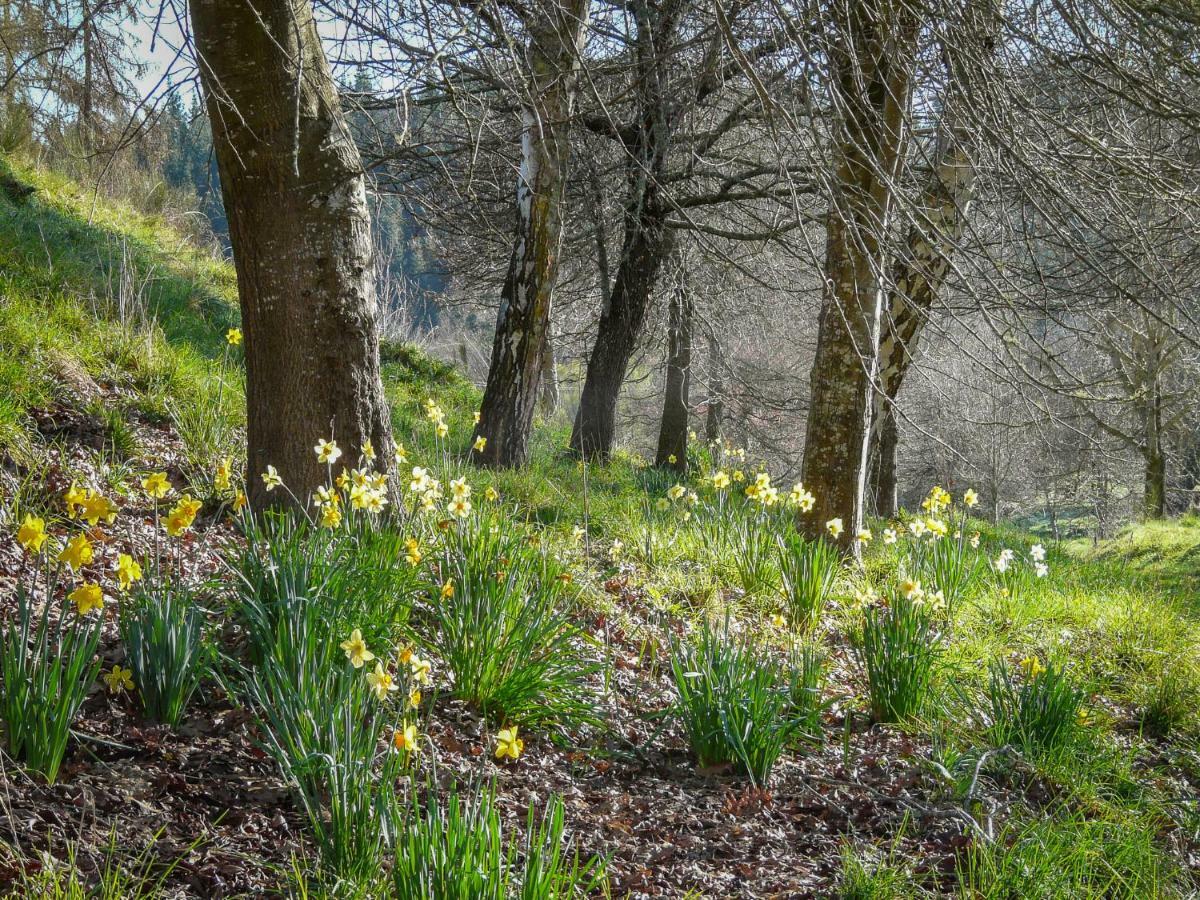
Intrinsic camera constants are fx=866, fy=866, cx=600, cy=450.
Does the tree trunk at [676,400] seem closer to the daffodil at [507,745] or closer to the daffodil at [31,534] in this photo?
the daffodil at [507,745]

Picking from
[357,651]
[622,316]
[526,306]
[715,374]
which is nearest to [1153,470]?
[715,374]

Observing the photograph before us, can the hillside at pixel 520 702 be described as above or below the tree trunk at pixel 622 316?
below

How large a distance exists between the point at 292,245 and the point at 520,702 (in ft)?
6.49

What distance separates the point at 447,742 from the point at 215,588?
3.43 feet

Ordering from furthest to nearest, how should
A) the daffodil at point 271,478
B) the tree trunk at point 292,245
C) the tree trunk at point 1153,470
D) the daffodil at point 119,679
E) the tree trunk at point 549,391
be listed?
the tree trunk at point 549,391, the tree trunk at point 1153,470, the tree trunk at point 292,245, the daffodil at point 271,478, the daffodil at point 119,679

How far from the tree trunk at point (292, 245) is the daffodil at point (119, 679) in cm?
122

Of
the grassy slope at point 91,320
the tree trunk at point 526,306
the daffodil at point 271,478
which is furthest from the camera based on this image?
the tree trunk at point 526,306

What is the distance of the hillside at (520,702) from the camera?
6.34 ft

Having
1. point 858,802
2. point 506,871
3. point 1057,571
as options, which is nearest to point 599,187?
point 1057,571

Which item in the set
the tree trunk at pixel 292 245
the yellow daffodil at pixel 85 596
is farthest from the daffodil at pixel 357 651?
the tree trunk at pixel 292 245

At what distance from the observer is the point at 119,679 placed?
2.32 m

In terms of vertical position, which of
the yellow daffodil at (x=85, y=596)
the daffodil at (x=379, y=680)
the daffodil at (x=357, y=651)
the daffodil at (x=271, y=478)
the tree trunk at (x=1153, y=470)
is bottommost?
the daffodil at (x=379, y=680)

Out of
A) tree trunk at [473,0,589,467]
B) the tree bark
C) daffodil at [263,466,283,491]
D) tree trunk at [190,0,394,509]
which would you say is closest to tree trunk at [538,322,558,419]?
the tree bark

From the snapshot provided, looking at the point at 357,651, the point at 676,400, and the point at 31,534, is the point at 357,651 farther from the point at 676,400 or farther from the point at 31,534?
the point at 676,400
